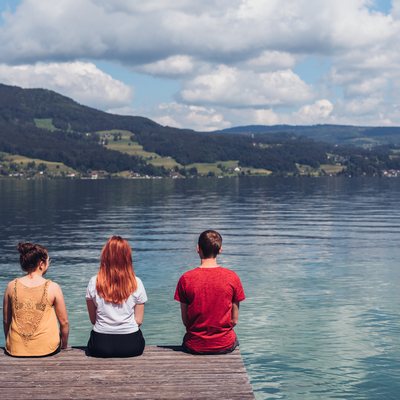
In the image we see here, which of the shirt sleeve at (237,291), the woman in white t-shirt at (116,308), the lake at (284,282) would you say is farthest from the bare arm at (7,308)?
the lake at (284,282)

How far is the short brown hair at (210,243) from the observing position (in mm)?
12906

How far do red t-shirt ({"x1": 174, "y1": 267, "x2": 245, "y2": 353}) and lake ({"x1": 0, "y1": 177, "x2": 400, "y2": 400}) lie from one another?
23.3 feet

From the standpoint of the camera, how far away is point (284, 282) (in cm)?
4056

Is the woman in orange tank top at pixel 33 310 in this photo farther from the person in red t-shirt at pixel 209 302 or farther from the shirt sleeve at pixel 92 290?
the person in red t-shirt at pixel 209 302

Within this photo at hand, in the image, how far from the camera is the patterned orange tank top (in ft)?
43.1

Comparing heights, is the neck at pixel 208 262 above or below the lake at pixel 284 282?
above

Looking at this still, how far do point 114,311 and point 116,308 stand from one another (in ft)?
0.24

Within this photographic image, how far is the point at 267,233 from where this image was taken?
73000 mm

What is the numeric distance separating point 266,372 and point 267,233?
167ft

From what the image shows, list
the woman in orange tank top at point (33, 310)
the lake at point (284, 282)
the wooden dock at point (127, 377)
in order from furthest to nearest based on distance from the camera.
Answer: the lake at point (284, 282)
the woman in orange tank top at point (33, 310)
the wooden dock at point (127, 377)

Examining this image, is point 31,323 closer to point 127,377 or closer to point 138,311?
point 138,311

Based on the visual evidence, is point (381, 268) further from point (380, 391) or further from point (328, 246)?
point (380, 391)

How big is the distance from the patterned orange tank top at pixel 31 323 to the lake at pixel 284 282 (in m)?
8.89

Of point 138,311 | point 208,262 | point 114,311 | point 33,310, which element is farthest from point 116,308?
point 208,262
